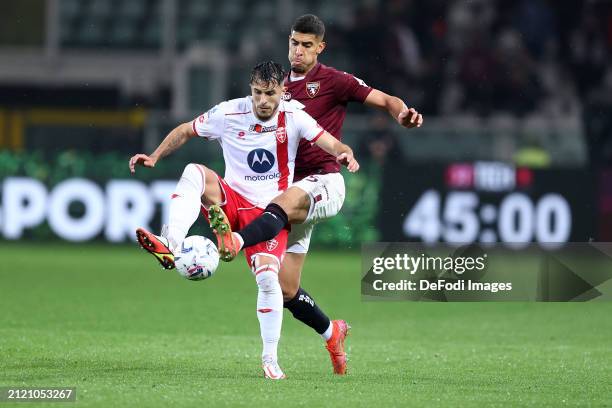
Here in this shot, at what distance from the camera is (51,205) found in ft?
57.3

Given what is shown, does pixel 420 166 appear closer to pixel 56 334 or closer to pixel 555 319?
pixel 555 319

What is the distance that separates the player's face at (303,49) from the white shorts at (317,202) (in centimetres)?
77

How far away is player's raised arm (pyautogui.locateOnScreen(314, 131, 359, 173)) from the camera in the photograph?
743 cm

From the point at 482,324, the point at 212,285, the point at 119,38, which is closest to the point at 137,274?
the point at 212,285

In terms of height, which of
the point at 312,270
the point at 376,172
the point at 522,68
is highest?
the point at 522,68

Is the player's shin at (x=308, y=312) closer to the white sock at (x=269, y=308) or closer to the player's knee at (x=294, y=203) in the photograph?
the white sock at (x=269, y=308)

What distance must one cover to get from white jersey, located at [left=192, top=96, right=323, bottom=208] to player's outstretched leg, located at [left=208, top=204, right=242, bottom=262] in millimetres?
803

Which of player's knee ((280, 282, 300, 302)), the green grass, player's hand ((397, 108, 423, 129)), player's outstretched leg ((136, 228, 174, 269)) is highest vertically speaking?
player's hand ((397, 108, 423, 129))

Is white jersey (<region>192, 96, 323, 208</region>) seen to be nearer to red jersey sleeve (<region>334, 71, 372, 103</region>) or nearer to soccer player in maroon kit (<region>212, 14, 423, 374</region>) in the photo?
soccer player in maroon kit (<region>212, 14, 423, 374</region>)

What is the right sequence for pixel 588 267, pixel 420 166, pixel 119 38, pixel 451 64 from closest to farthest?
pixel 588 267 → pixel 420 166 → pixel 451 64 → pixel 119 38

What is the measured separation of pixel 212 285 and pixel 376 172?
3666 mm

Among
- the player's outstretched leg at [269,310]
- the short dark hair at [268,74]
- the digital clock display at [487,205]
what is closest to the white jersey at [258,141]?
the short dark hair at [268,74]

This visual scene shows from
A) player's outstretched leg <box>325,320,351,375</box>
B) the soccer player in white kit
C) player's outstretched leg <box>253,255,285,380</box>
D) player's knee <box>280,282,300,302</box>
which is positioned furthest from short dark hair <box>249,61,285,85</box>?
player's outstretched leg <box>325,320,351,375</box>

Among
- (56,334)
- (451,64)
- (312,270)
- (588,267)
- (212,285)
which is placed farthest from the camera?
(451,64)
